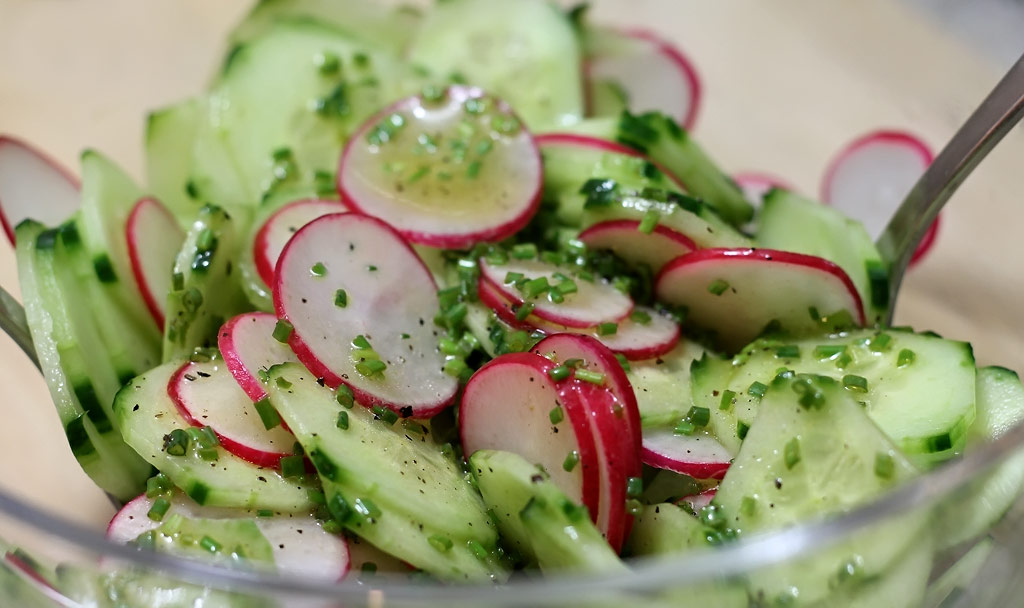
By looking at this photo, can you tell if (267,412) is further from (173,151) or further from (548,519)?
(173,151)

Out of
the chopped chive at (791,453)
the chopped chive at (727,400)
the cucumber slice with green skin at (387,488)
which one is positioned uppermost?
the chopped chive at (791,453)

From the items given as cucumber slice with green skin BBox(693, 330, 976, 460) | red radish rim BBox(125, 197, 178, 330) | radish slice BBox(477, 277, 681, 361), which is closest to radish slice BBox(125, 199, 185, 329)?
red radish rim BBox(125, 197, 178, 330)

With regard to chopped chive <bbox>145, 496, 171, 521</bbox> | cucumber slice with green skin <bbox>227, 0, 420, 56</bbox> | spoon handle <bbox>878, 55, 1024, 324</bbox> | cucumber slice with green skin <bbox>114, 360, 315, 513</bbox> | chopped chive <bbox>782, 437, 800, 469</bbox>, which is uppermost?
spoon handle <bbox>878, 55, 1024, 324</bbox>

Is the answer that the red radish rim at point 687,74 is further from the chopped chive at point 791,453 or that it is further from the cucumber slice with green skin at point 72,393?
the cucumber slice with green skin at point 72,393

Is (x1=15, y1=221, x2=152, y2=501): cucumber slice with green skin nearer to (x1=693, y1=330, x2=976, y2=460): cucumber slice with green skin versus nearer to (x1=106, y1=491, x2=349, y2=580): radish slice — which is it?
(x1=106, y1=491, x2=349, y2=580): radish slice

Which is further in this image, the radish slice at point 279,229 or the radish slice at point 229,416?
the radish slice at point 279,229

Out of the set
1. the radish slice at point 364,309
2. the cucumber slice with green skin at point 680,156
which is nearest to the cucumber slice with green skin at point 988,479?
the cucumber slice with green skin at point 680,156
